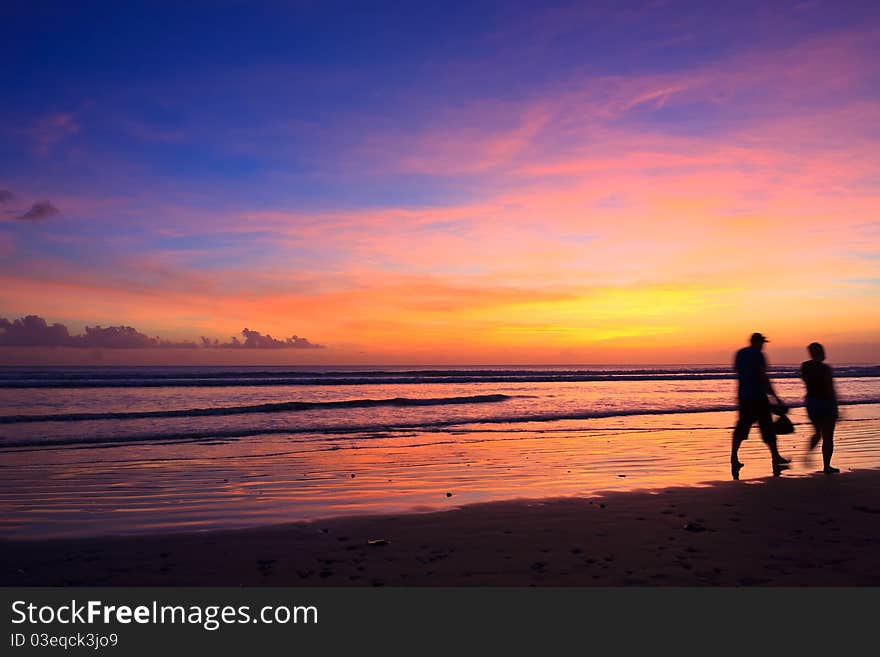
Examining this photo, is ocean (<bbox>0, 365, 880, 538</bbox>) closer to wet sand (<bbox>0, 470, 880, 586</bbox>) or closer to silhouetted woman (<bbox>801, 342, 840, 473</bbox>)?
silhouetted woman (<bbox>801, 342, 840, 473</bbox>)

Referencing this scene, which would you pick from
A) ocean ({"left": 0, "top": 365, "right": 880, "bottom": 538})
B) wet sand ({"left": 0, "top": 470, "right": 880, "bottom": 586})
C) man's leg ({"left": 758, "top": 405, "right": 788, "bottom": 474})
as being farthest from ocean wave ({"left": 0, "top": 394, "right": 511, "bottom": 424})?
man's leg ({"left": 758, "top": 405, "right": 788, "bottom": 474})

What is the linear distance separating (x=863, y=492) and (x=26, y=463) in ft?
54.5

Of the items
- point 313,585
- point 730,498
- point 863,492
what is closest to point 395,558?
point 313,585

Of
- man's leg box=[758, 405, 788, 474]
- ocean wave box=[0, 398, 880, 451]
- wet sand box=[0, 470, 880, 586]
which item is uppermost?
man's leg box=[758, 405, 788, 474]

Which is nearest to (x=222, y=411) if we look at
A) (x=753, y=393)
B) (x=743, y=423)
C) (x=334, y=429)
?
(x=334, y=429)

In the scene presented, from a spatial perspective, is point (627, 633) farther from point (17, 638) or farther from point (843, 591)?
point (17, 638)

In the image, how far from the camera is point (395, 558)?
6.54 m

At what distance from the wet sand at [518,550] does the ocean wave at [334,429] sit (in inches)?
427

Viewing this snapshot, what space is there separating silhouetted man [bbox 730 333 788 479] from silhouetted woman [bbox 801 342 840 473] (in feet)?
2.87

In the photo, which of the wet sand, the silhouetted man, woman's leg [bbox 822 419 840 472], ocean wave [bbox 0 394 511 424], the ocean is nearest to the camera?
the wet sand

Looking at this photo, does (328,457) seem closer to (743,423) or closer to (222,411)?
(743,423)

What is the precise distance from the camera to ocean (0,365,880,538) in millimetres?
9477

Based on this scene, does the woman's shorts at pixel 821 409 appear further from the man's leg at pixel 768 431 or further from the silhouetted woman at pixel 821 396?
the man's leg at pixel 768 431

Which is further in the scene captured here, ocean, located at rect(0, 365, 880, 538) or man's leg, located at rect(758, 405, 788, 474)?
man's leg, located at rect(758, 405, 788, 474)
